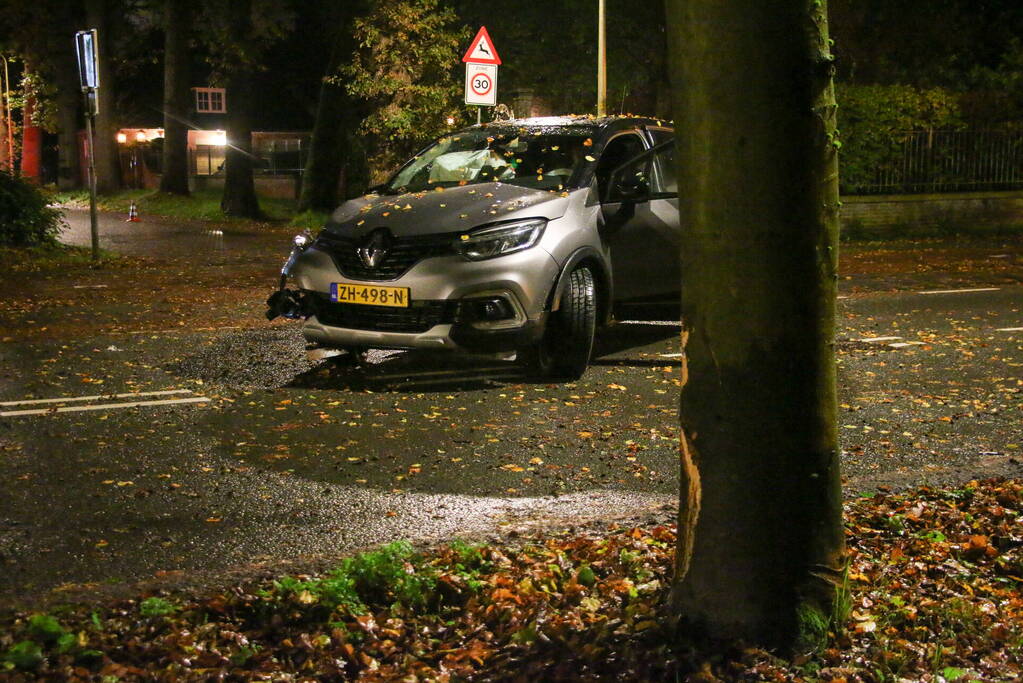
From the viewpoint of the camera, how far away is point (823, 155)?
3639 mm

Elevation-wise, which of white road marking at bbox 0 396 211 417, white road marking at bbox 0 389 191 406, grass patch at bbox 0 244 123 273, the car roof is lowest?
white road marking at bbox 0 396 211 417

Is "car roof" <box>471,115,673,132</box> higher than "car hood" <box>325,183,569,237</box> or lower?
higher

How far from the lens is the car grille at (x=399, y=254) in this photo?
834 cm

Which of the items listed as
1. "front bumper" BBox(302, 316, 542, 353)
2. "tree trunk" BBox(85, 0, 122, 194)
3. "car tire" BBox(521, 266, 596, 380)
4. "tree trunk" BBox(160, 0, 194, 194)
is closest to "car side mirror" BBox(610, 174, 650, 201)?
"car tire" BBox(521, 266, 596, 380)

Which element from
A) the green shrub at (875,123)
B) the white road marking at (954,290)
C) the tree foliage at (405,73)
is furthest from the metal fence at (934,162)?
the white road marking at (954,290)

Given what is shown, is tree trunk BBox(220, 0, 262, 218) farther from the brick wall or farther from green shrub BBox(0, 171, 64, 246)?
the brick wall

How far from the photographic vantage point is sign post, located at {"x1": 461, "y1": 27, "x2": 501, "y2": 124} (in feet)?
53.6

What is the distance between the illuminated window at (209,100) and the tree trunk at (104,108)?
28.9 meters

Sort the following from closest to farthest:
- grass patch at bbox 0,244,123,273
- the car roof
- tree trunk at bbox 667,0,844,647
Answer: tree trunk at bbox 667,0,844,647
the car roof
grass patch at bbox 0,244,123,273

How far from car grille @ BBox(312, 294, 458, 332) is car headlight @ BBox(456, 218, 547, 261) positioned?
381 millimetres

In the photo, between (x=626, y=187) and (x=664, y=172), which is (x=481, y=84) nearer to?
(x=664, y=172)

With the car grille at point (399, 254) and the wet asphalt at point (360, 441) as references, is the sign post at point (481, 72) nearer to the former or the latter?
the wet asphalt at point (360, 441)

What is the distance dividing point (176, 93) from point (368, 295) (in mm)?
33985

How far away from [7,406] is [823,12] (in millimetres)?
6008
